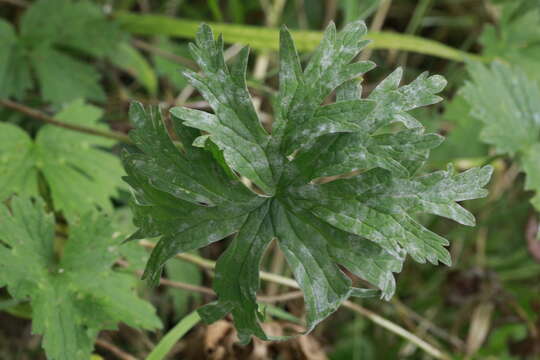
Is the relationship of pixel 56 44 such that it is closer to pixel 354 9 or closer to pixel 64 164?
pixel 64 164

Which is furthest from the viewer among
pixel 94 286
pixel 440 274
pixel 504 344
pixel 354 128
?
pixel 440 274

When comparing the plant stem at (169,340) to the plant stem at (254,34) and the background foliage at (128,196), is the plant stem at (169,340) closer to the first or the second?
the background foliage at (128,196)

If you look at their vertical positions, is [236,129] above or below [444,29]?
above

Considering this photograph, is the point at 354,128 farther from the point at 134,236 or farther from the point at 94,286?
the point at 94,286

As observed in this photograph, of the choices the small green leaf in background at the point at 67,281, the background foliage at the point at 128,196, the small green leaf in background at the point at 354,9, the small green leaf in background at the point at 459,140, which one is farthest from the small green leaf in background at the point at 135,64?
the small green leaf in background at the point at 459,140

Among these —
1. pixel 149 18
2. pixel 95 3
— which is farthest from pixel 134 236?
pixel 95 3

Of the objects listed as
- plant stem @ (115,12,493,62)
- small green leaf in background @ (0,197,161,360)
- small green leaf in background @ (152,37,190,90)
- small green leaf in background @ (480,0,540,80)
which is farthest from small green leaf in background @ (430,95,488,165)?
small green leaf in background @ (0,197,161,360)
